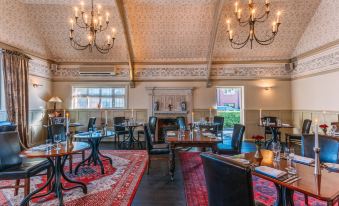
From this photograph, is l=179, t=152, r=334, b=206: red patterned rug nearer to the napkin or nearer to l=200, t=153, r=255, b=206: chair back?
the napkin

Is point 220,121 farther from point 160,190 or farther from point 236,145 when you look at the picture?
point 160,190

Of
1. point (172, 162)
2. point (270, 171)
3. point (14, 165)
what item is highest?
point (270, 171)

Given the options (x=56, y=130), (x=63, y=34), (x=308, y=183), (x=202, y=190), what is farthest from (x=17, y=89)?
(x=308, y=183)

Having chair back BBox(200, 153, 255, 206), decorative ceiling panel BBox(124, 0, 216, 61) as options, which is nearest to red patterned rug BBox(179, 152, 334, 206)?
chair back BBox(200, 153, 255, 206)

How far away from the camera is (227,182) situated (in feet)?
4.73

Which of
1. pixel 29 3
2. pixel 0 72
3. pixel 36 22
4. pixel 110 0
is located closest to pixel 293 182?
pixel 110 0

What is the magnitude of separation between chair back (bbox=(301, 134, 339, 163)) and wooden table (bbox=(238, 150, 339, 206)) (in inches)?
25.4

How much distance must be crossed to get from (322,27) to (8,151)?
7.75m

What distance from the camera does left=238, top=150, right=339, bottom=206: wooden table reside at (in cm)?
141

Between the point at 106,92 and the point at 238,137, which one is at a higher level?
the point at 106,92

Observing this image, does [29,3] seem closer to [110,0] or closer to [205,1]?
[110,0]

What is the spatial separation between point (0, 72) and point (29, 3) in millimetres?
2051

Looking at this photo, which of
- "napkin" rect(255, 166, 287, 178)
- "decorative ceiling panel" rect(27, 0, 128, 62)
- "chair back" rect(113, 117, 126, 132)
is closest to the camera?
"napkin" rect(255, 166, 287, 178)

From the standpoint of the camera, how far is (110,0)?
17.2ft
